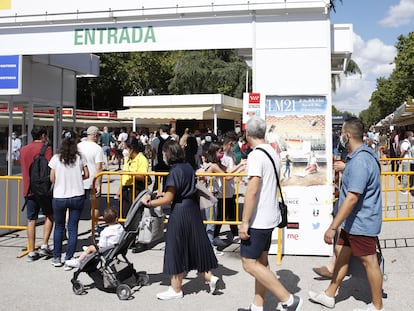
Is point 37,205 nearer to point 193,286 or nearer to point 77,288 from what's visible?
point 77,288

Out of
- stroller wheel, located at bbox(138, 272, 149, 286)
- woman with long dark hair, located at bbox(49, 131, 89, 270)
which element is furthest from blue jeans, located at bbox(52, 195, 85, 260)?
stroller wheel, located at bbox(138, 272, 149, 286)

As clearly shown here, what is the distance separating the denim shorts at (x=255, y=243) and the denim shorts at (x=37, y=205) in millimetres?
3446

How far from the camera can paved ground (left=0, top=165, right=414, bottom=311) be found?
4.82m

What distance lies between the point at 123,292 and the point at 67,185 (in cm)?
173

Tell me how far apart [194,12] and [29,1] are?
286 cm

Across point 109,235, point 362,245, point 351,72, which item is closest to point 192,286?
point 109,235

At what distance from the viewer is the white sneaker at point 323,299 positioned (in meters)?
4.73

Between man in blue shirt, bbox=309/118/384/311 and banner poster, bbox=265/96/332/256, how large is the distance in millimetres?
2009

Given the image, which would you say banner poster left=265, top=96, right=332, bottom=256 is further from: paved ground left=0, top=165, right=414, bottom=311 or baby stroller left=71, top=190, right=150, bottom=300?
baby stroller left=71, top=190, right=150, bottom=300

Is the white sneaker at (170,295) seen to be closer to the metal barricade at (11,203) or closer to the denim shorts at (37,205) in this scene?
the denim shorts at (37,205)

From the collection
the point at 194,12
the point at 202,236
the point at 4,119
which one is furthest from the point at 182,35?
the point at 4,119

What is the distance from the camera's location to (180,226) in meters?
4.91

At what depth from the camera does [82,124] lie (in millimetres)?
34500

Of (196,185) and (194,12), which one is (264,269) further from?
(194,12)
